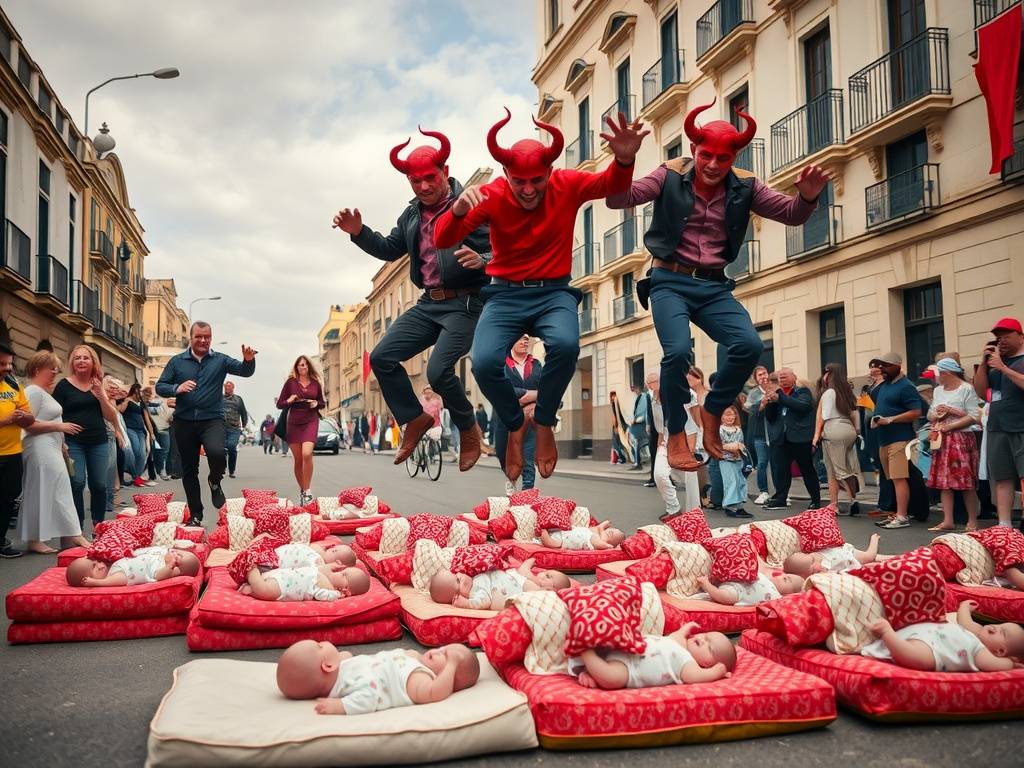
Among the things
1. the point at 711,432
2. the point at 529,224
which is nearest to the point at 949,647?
the point at 711,432

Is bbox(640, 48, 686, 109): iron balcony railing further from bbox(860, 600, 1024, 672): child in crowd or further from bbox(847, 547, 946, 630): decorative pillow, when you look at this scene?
bbox(860, 600, 1024, 672): child in crowd

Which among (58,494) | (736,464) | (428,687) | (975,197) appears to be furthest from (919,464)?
(58,494)

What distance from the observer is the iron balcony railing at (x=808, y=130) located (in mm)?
17609

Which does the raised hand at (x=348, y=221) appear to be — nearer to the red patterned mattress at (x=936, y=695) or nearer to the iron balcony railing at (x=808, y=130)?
the red patterned mattress at (x=936, y=695)

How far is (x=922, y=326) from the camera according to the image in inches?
627

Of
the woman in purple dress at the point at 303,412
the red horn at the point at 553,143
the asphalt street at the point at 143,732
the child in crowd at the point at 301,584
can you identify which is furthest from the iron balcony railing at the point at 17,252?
the red horn at the point at 553,143

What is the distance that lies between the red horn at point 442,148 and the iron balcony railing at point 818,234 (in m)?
13.5

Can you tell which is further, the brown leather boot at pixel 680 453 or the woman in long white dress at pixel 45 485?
the woman in long white dress at pixel 45 485

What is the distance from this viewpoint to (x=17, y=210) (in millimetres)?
23547

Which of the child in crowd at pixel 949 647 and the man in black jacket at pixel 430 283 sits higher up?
the man in black jacket at pixel 430 283

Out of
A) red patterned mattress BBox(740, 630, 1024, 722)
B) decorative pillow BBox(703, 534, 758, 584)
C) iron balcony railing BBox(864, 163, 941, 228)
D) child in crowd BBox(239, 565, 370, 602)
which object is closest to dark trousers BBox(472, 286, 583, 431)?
decorative pillow BBox(703, 534, 758, 584)

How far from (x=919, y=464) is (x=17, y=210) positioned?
23473 mm

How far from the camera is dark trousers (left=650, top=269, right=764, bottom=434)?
518 centimetres

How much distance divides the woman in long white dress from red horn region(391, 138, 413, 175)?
481 cm
